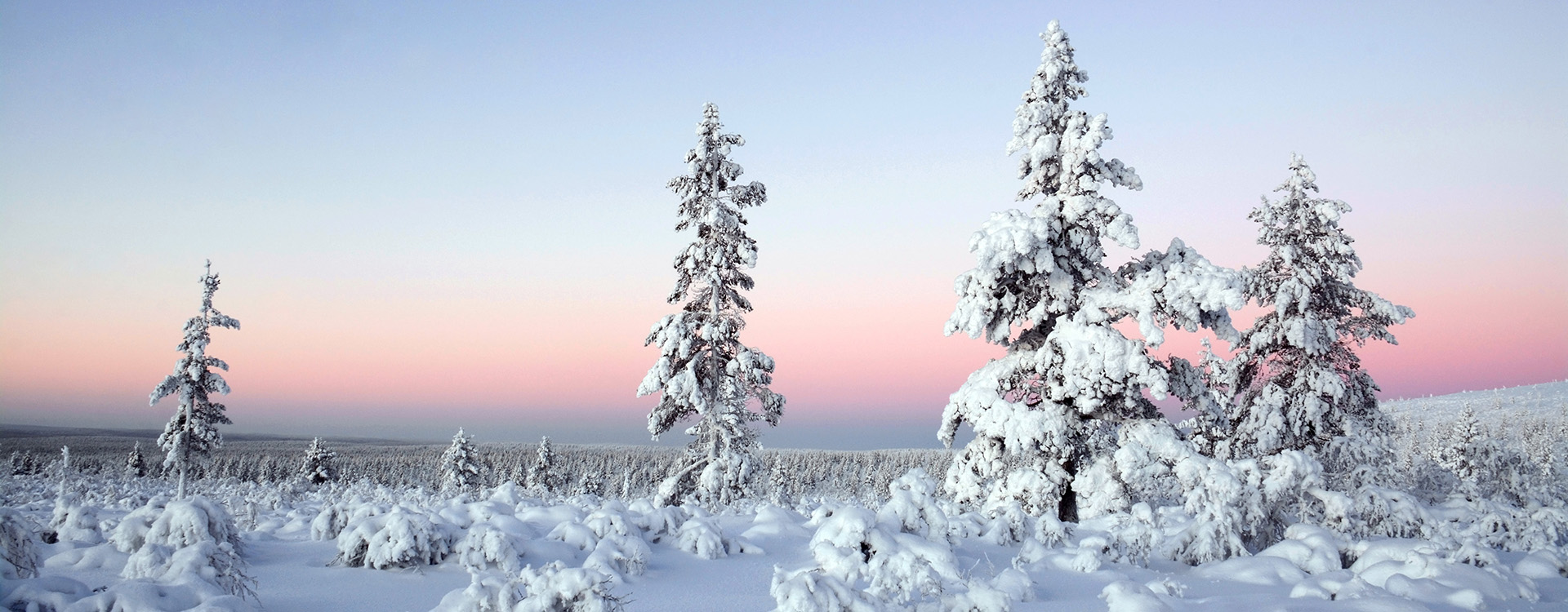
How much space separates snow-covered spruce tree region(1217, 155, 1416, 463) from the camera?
61.9ft

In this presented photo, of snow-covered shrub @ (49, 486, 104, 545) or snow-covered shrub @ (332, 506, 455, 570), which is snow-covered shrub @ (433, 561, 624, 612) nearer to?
snow-covered shrub @ (332, 506, 455, 570)

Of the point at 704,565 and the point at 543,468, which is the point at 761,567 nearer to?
the point at 704,565

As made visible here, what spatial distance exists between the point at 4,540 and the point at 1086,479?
12269mm

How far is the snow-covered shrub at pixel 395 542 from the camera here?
18.6 feet

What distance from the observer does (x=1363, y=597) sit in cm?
542

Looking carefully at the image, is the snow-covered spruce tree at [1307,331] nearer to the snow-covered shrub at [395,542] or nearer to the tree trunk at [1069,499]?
the tree trunk at [1069,499]

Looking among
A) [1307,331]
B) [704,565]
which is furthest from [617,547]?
[1307,331]

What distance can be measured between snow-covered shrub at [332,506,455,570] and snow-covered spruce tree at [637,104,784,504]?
1266 cm

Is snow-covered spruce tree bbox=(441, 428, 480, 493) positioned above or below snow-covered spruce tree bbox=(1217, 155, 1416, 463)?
below

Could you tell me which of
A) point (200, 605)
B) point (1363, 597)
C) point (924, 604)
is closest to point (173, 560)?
point (200, 605)

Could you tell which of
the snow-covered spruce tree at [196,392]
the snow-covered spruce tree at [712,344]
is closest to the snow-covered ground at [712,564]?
the snow-covered spruce tree at [712,344]

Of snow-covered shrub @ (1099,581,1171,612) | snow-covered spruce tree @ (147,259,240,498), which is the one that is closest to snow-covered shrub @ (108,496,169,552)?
snow-covered shrub @ (1099,581,1171,612)

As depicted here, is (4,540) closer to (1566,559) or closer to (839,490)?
(1566,559)

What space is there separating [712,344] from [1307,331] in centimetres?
1520
